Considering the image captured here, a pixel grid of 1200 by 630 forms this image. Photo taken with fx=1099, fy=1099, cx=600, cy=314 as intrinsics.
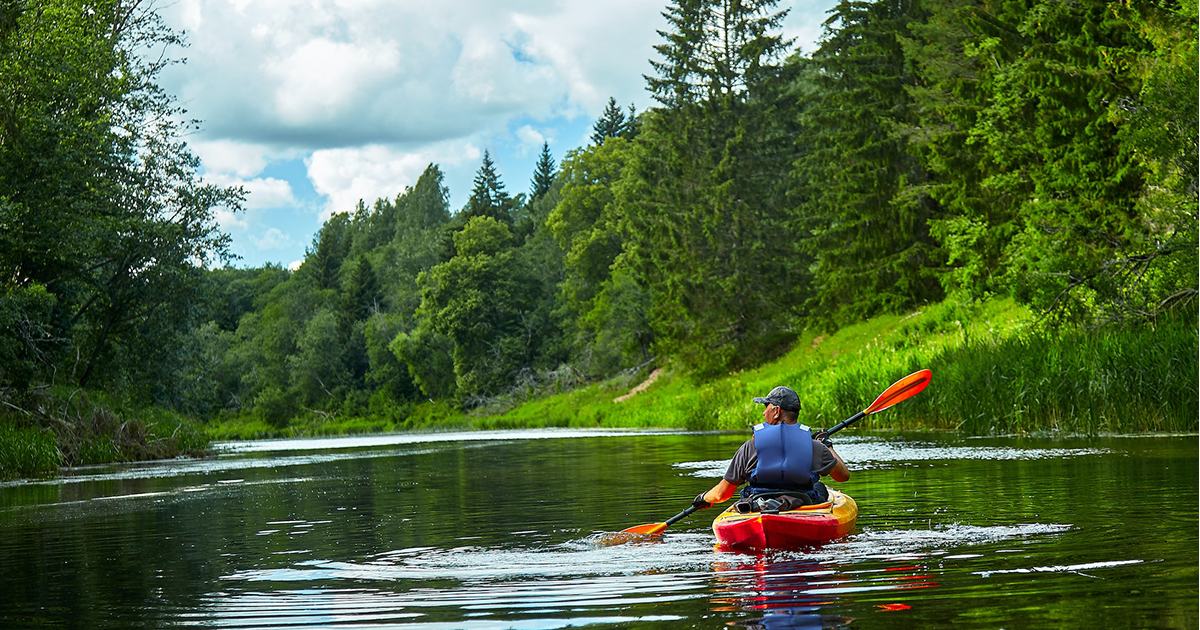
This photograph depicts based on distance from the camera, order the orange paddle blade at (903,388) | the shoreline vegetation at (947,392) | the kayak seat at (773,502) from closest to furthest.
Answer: the kayak seat at (773,502), the orange paddle blade at (903,388), the shoreline vegetation at (947,392)

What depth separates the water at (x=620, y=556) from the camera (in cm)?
649

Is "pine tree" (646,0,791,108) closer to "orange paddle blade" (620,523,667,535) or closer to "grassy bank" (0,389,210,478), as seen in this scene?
"grassy bank" (0,389,210,478)

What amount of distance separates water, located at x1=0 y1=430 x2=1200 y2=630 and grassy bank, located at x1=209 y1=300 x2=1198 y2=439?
1.85 metres

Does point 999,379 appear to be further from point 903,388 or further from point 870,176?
point 870,176

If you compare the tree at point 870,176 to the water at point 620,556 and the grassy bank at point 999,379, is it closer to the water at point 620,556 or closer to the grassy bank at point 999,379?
the grassy bank at point 999,379

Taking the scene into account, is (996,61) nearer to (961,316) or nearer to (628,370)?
(961,316)

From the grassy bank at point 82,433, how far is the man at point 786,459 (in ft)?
61.1

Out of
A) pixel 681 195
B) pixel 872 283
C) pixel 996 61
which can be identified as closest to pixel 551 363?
pixel 681 195

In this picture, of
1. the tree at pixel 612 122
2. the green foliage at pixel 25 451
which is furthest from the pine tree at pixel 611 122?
the green foliage at pixel 25 451

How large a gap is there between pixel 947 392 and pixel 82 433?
20.6m

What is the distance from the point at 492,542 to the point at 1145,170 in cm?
2093

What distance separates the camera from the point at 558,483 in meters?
17.6

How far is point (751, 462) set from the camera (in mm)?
9883

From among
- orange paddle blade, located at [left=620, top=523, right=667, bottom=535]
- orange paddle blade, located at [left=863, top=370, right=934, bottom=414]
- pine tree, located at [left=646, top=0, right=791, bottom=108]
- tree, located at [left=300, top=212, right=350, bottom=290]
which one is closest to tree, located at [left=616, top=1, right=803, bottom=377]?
pine tree, located at [left=646, top=0, right=791, bottom=108]
